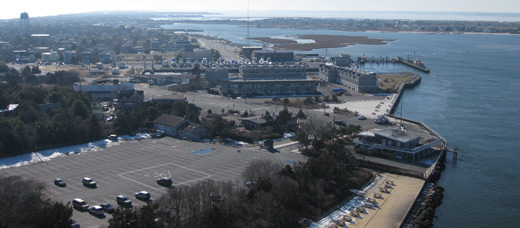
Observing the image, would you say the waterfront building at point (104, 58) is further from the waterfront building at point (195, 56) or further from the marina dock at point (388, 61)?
the marina dock at point (388, 61)

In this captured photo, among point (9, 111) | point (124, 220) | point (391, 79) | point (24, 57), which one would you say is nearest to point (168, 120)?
point (9, 111)

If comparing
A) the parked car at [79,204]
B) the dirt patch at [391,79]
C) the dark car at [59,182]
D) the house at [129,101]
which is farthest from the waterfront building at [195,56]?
the parked car at [79,204]

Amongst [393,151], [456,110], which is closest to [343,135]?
[393,151]

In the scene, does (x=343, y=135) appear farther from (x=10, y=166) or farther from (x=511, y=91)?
(x=511, y=91)

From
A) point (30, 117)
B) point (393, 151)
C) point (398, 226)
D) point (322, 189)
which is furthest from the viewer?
point (30, 117)

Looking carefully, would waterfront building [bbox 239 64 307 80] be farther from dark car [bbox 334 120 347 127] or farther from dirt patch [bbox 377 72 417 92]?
dark car [bbox 334 120 347 127]

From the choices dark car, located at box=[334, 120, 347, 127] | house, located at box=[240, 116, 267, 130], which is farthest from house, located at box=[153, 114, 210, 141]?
dark car, located at box=[334, 120, 347, 127]
